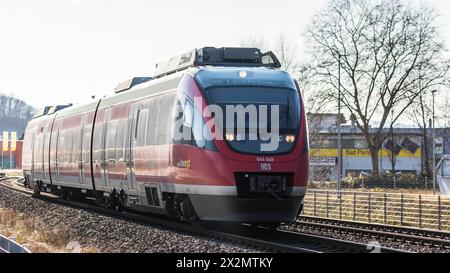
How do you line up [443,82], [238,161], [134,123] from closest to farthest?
[238,161], [134,123], [443,82]

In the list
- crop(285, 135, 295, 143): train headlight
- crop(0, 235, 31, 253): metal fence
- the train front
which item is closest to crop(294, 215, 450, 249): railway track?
the train front

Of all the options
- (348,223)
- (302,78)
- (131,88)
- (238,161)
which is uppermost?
(302,78)

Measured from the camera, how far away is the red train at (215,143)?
55.3 feet

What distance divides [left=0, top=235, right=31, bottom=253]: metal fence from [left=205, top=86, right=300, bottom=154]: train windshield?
525 cm

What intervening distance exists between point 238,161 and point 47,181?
65.2ft

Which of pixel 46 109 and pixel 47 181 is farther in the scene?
pixel 46 109

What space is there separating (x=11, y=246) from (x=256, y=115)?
6.38 meters

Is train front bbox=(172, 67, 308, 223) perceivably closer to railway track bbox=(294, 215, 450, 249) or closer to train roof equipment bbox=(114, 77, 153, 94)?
railway track bbox=(294, 215, 450, 249)

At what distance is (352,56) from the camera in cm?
5597

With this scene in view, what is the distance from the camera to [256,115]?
17109 millimetres

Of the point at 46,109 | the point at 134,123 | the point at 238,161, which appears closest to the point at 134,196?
the point at 134,123

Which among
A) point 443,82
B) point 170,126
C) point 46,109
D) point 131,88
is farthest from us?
point 443,82
